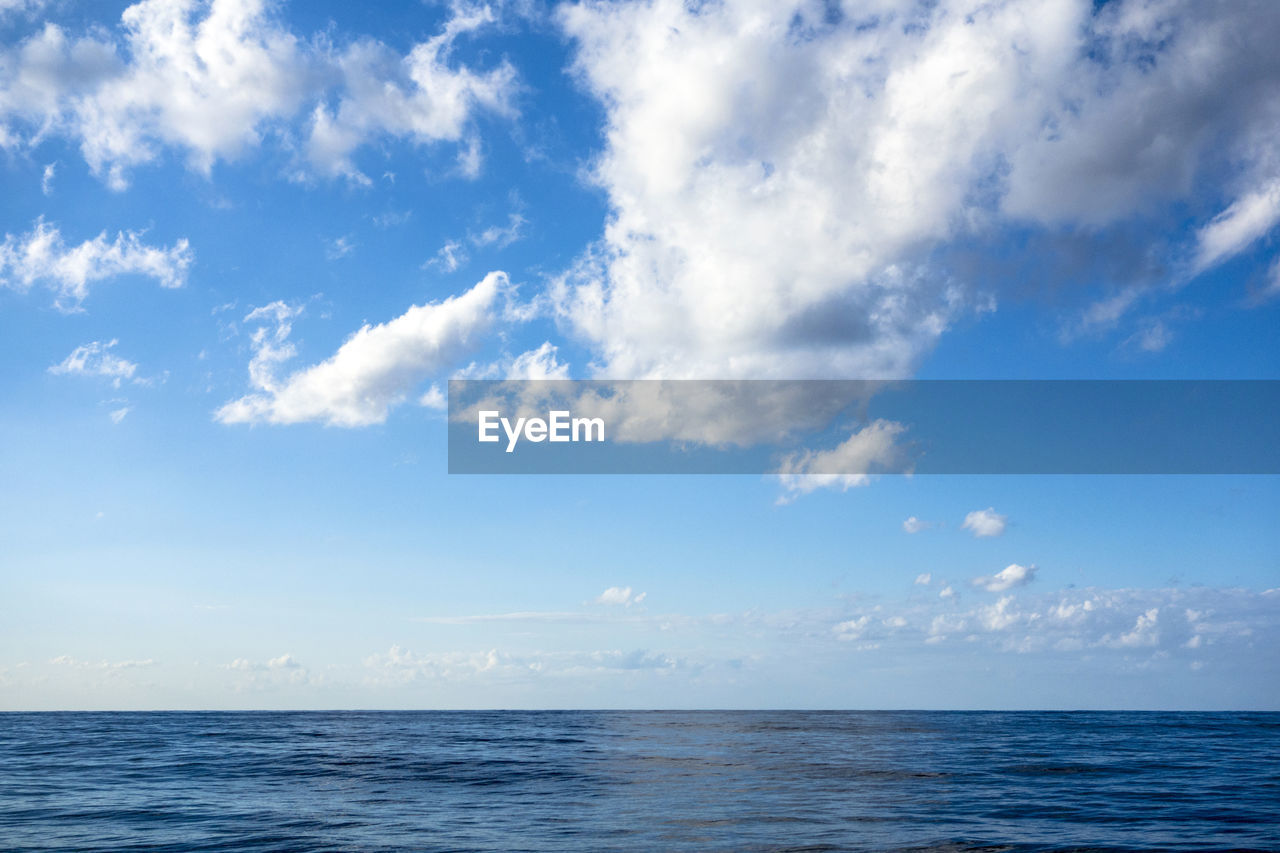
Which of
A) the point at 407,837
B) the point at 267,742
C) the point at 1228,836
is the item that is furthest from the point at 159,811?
the point at 267,742

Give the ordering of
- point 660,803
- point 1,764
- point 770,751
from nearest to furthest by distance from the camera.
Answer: point 660,803 < point 1,764 < point 770,751

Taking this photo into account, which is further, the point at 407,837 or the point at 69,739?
the point at 69,739

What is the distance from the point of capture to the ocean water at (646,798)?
80.4ft

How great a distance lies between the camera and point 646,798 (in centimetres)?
3231

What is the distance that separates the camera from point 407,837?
24.9m

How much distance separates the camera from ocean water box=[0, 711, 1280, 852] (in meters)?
24.5

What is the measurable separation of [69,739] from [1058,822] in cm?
8417

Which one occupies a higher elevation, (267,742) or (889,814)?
(889,814)

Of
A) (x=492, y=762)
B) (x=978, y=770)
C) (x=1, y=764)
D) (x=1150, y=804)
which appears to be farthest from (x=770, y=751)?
(x=1, y=764)

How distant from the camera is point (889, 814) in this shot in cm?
2838

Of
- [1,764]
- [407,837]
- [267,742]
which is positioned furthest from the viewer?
[267,742]

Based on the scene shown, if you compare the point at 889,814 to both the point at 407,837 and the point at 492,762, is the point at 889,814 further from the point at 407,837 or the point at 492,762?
the point at 492,762

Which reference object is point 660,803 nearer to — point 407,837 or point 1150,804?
point 407,837

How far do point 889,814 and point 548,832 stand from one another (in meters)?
12.4
